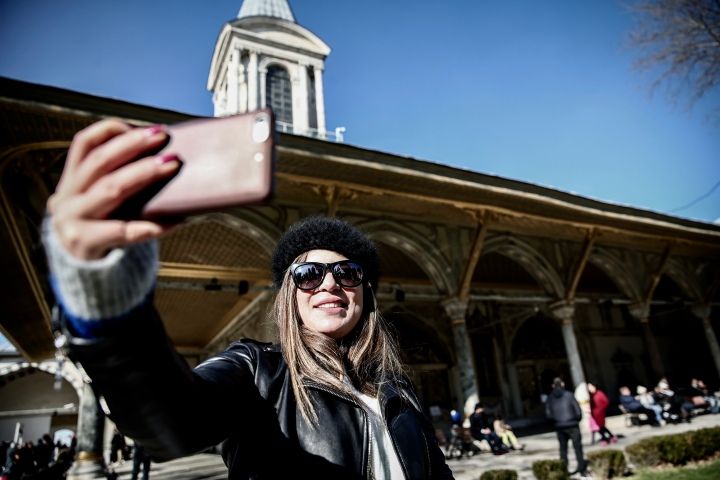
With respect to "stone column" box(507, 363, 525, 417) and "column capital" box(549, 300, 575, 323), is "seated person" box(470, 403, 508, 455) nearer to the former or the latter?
"column capital" box(549, 300, 575, 323)

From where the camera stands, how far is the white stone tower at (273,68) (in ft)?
57.3

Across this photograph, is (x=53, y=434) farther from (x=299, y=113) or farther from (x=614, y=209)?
(x=614, y=209)

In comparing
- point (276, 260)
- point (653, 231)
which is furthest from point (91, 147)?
point (653, 231)

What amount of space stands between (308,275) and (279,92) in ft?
60.7

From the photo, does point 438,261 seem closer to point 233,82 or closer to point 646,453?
point 646,453

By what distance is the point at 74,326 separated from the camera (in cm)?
54

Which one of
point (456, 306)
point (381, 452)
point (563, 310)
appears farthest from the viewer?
point (563, 310)

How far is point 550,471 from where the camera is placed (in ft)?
16.6

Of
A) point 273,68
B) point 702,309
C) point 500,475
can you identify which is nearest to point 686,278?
point 702,309

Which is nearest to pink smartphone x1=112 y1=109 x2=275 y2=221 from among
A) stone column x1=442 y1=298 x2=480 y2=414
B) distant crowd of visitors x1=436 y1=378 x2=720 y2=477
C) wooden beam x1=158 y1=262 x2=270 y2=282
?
distant crowd of visitors x1=436 y1=378 x2=720 y2=477

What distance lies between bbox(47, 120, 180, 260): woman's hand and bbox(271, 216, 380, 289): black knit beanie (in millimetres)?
840

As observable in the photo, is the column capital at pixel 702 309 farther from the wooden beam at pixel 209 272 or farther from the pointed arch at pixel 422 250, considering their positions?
the wooden beam at pixel 209 272

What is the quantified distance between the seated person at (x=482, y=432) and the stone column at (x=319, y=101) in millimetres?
12706

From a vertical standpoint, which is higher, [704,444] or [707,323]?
[707,323]
